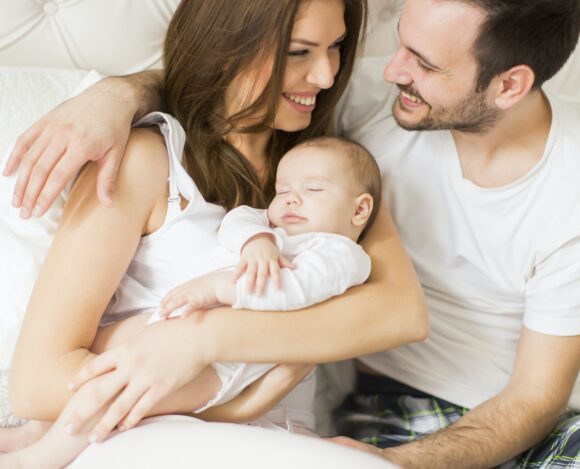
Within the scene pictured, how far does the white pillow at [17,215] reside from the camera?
4.45 ft

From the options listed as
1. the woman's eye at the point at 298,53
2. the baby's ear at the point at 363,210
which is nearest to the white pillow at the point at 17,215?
the woman's eye at the point at 298,53

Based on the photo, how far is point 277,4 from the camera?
1.40m

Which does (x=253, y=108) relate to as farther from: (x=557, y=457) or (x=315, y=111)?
(x=557, y=457)

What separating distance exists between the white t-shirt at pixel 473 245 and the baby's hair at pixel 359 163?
0.79 ft

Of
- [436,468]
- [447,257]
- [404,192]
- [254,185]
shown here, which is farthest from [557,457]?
[254,185]

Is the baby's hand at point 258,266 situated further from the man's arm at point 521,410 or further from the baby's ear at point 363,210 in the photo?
the man's arm at point 521,410

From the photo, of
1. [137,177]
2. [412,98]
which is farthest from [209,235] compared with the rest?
[412,98]

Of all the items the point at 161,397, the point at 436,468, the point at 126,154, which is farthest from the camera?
the point at 436,468

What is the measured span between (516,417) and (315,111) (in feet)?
2.65

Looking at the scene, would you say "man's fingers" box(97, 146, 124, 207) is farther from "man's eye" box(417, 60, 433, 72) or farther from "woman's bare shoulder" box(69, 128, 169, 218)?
"man's eye" box(417, 60, 433, 72)

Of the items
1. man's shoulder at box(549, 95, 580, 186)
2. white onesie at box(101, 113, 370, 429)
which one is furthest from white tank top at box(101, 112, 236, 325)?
man's shoulder at box(549, 95, 580, 186)

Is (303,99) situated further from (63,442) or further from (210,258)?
(63,442)

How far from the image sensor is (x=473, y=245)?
5.53 ft

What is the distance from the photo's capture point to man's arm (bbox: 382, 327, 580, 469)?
4.93ft
